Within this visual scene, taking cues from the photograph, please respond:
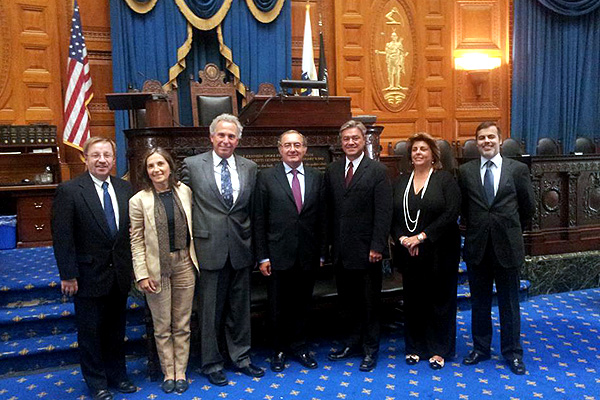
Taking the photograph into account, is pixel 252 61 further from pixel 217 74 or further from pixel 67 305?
pixel 67 305

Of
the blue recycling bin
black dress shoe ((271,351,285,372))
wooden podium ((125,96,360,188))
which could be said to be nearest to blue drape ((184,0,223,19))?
wooden podium ((125,96,360,188))

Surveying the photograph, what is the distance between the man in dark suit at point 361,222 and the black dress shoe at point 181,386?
1.09 m

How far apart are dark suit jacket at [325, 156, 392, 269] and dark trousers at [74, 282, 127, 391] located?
1353 millimetres

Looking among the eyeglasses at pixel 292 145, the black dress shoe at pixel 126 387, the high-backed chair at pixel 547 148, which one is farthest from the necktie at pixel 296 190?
the high-backed chair at pixel 547 148

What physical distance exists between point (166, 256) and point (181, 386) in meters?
0.78

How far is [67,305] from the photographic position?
12.6 ft

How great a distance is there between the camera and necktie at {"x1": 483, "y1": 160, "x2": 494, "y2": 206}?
3186mm

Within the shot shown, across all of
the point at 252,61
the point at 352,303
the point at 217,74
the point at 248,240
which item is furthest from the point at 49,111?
the point at 352,303

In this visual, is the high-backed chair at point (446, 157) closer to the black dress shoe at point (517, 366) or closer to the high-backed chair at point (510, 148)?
the high-backed chair at point (510, 148)

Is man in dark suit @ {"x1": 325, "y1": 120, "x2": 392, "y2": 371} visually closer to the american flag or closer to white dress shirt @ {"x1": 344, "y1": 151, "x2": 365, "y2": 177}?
white dress shirt @ {"x1": 344, "y1": 151, "x2": 365, "y2": 177}

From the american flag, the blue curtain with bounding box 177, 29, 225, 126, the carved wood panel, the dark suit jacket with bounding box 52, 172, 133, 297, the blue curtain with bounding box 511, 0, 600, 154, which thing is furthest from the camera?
the blue curtain with bounding box 511, 0, 600, 154

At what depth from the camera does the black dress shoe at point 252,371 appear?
3197mm

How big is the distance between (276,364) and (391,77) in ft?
18.2

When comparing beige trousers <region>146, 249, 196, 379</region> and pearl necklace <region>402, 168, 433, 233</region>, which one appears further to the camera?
pearl necklace <region>402, 168, 433, 233</region>
